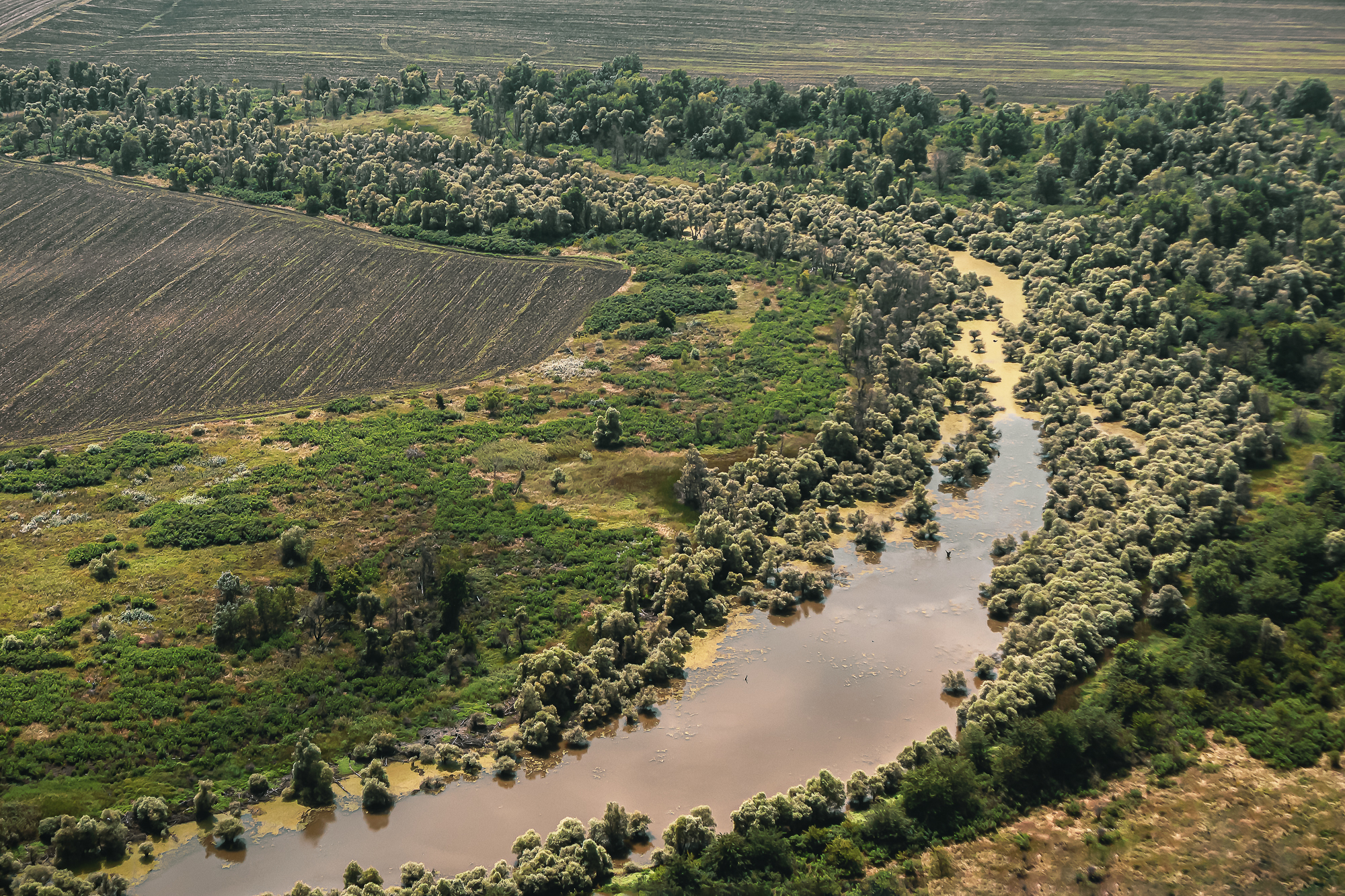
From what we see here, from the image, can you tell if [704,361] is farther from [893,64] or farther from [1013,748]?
[893,64]

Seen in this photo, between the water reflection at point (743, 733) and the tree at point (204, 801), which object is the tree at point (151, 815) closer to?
the tree at point (204, 801)

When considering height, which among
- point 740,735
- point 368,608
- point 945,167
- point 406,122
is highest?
point 406,122

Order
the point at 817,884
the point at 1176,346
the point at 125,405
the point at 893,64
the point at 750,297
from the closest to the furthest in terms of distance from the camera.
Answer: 1. the point at 817,884
2. the point at 125,405
3. the point at 1176,346
4. the point at 750,297
5. the point at 893,64

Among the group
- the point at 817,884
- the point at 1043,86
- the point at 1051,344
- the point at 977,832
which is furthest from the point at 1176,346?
the point at 1043,86

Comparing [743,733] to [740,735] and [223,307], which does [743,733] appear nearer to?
[740,735]

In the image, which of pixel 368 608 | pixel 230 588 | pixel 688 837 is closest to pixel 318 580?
pixel 368 608

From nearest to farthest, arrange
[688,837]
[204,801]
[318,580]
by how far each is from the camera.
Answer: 1. [688,837]
2. [204,801]
3. [318,580]
